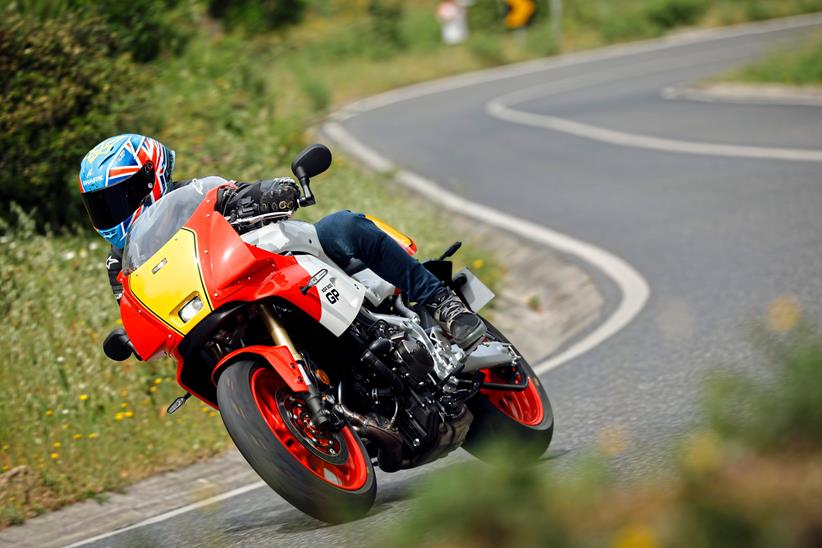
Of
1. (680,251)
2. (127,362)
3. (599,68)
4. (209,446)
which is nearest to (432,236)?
(680,251)

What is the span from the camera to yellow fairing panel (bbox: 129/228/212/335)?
4855 millimetres

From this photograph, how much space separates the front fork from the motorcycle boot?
925 mm

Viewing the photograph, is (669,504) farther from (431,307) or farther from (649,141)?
(649,141)

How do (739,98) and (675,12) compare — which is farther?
(675,12)

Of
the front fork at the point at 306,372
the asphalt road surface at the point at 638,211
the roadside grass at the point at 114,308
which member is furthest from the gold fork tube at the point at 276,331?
the roadside grass at the point at 114,308

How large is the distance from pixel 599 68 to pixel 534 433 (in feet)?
89.9

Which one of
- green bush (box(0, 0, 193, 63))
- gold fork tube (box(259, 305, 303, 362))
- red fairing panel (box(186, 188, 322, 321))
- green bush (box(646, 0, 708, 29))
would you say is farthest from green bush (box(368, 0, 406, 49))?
gold fork tube (box(259, 305, 303, 362))

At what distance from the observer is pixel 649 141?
59.8ft

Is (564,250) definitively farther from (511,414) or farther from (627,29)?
(627,29)

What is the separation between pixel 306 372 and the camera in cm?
483

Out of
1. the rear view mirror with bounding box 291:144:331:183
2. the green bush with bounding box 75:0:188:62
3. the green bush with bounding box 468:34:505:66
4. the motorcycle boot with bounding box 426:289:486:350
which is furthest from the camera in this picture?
the green bush with bounding box 468:34:505:66

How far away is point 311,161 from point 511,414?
1.79 m

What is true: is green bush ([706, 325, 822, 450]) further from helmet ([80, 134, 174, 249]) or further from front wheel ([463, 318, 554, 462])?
helmet ([80, 134, 174, 249])

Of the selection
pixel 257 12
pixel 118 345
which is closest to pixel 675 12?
pixel 257 12
